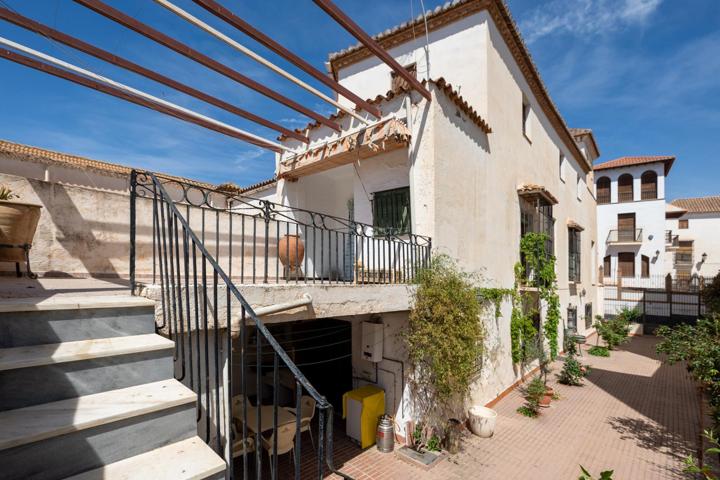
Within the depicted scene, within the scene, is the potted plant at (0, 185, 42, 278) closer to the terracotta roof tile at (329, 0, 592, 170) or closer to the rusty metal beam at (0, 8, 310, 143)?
the rusty metal beam at (0, 8, 310, 143)

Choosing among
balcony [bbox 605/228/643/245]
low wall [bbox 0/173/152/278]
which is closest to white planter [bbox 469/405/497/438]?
low wall [bbox 0/173/152/278]

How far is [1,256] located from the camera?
3725mm

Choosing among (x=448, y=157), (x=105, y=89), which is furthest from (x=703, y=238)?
(x=105, y=89)

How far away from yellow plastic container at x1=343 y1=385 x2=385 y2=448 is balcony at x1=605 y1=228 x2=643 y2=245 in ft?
95.5

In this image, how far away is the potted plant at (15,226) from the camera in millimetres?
3600

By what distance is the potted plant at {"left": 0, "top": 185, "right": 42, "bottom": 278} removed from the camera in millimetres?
3600

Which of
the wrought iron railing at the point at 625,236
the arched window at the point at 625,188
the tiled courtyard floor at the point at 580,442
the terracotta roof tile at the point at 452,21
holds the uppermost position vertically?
the terracotta roof tile at the point at 452,21

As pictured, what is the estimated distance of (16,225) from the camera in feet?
12.0

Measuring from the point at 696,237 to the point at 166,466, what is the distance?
43.8 metres

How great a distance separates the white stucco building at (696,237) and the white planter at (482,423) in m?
32.9

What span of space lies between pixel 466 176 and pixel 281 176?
14.4 feet

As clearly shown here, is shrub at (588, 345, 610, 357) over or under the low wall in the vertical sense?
under

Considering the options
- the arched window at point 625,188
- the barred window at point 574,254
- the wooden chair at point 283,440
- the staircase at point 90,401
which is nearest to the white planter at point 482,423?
the wooden chair at point 283,440

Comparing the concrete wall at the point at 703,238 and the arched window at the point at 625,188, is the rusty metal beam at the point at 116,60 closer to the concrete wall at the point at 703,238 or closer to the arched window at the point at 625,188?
the arched window at the point at 625,188
